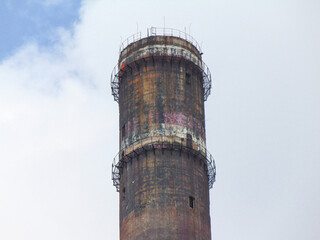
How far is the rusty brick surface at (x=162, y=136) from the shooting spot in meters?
75.5

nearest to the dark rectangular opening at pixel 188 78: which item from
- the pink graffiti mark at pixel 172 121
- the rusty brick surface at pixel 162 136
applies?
the rusty brick surface at pixel 162 136

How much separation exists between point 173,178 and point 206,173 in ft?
13.4

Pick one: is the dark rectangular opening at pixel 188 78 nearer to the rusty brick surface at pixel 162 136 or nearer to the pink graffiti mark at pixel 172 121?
the rusty brick surface at pixel 162 136

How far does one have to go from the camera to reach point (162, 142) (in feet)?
256

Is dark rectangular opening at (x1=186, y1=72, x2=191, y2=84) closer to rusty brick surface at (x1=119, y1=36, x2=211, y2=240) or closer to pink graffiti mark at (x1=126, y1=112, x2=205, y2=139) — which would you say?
rusty brick surface at (x1=119, y1=36, x2=211, y2=240)

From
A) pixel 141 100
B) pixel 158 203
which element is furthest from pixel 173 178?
pixel 141 100

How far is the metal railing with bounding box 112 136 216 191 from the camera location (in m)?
78.0

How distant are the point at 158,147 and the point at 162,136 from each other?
1008mm

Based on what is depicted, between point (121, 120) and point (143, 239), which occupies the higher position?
point (121, 120)

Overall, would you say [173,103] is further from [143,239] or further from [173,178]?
[143,239]

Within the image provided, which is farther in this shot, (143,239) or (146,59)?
(146,59)

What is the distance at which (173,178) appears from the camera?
76812 millimetres

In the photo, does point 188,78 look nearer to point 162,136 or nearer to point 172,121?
point 172,121

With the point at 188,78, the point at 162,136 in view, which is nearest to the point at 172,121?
the point at 162,136
